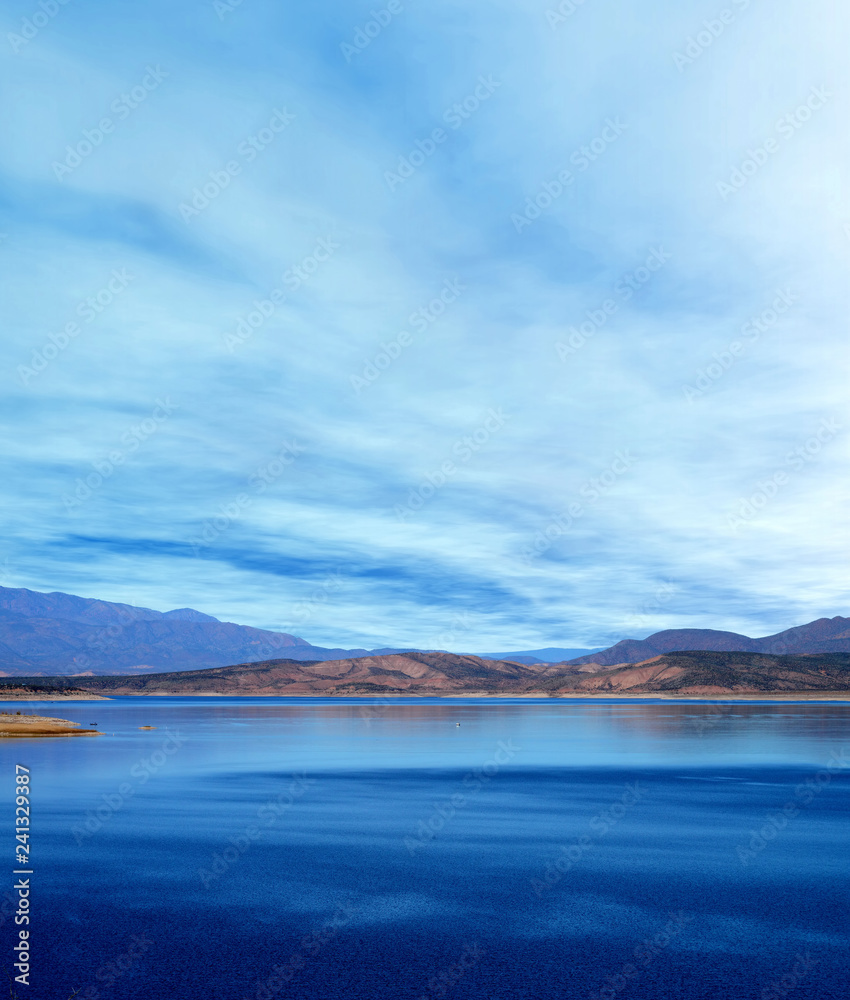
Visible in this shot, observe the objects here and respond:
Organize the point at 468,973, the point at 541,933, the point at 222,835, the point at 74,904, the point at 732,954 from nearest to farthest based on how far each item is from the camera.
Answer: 1. the point at 468,973
2. the point at 732,954
3. the point at 541,933
4. the point at 74,904
5. the point at 222,835

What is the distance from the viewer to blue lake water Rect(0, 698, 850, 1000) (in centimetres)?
1834

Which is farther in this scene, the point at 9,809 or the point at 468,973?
the point at 9,809

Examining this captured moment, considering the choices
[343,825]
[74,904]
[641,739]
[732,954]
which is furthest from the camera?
[641,739]

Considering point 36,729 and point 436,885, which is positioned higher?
point 36,729

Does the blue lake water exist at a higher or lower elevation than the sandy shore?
lower

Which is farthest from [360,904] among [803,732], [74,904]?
[803,732]

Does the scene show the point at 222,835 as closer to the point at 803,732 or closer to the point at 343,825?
the point at 343,825

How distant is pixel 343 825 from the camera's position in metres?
36.4

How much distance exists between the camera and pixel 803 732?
95.1 metres

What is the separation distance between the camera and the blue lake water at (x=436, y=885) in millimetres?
18344

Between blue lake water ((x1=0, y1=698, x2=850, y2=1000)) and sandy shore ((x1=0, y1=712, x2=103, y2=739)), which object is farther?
sandy shore ((x1=0, y1=712, x2=103, y2=739))

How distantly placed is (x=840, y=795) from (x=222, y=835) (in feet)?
103

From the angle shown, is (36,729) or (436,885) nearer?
(436,885)

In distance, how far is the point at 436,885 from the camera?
84.6 ft
